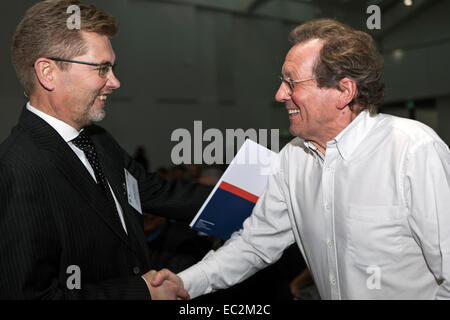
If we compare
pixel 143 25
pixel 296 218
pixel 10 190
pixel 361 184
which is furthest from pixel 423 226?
pixel 143 25

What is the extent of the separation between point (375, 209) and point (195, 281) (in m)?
0.91

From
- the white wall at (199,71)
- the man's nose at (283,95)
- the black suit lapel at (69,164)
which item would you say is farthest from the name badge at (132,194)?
the white wall at (199,71)

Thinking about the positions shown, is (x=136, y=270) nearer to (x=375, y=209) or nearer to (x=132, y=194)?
(x=132, y=194)

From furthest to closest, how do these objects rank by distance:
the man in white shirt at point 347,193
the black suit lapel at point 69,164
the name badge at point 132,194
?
the name badge at point 132,194 → the black suit lapel at point 69,164 → the man in white shirt at point 347,193

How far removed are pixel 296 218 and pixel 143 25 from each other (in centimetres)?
887

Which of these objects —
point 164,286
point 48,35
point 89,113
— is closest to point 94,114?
point 89,113

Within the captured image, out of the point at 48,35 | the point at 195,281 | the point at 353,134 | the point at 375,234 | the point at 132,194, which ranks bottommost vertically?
the point at 195,281

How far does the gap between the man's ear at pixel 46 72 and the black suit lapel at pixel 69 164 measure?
0.13 meters

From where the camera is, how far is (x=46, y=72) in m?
1.63

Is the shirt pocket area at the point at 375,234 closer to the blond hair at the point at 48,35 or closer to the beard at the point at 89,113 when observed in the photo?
the beard at the point at 89,113

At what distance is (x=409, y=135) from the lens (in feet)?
4.94

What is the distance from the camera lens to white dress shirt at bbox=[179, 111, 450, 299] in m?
1.42

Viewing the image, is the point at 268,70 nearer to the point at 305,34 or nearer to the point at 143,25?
the point at 143,25

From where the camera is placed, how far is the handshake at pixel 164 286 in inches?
65.7
